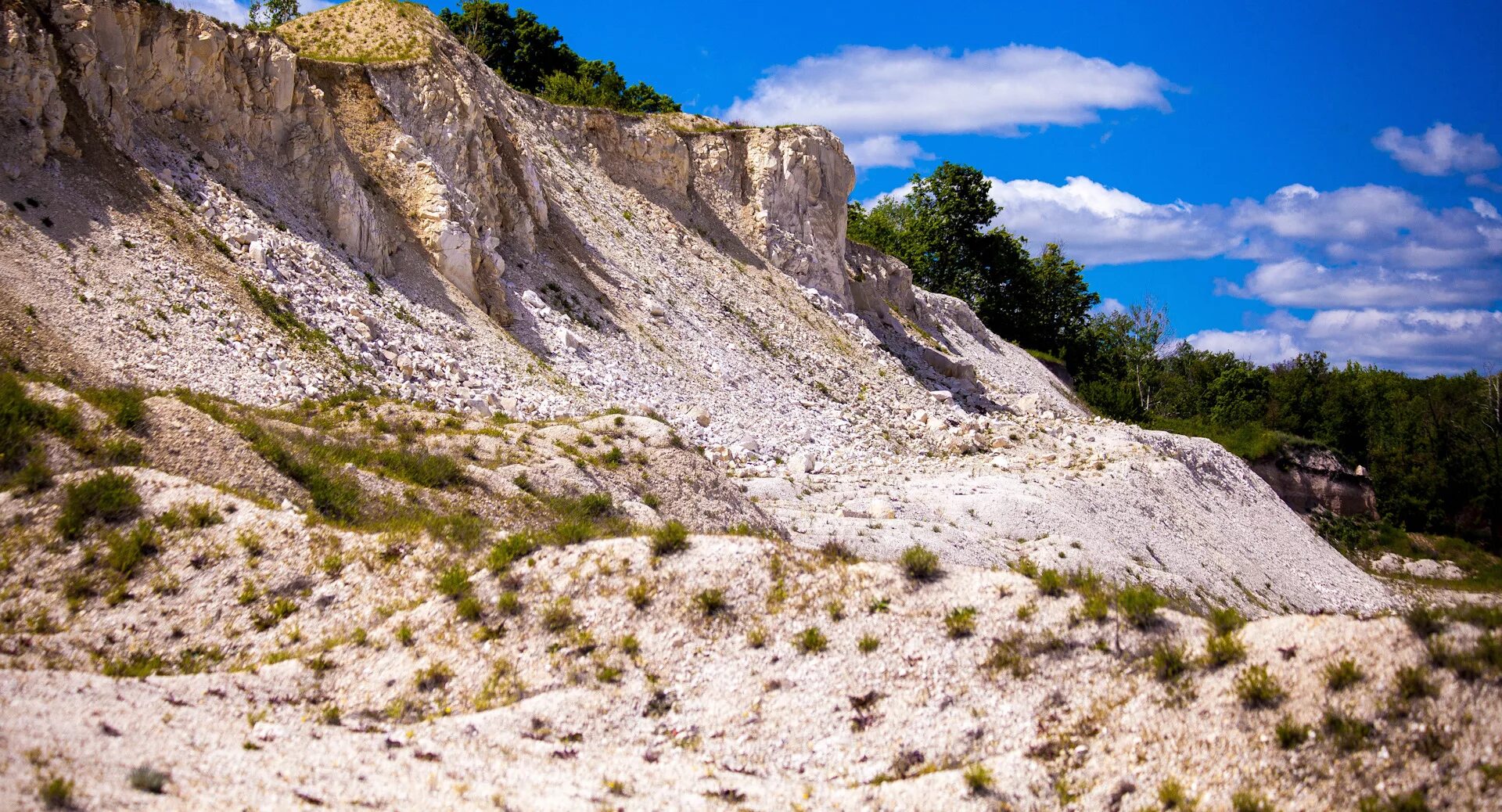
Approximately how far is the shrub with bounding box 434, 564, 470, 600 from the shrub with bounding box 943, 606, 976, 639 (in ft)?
14.3

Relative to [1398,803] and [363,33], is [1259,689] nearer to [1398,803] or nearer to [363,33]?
[1398,803]

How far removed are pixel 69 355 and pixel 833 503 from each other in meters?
13.9

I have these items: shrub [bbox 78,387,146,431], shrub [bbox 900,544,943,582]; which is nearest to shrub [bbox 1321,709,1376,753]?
shrub [bbox 900,544,943,582]

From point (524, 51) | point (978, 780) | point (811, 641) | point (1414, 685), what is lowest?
point (978, 780)

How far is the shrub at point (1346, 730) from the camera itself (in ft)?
20.4

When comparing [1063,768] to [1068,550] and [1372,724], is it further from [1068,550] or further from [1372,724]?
[1068,550]

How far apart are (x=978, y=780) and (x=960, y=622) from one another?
1.69 m

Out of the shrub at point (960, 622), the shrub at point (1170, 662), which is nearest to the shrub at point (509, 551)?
the shrub at point (960, 622)

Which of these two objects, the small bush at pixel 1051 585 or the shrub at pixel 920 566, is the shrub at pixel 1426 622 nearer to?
the small bush at pixel 1051 585

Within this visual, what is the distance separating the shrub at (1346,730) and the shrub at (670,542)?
17.8ft

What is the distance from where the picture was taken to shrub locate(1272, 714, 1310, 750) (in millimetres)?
6398

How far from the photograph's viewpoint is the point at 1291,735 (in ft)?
21.1

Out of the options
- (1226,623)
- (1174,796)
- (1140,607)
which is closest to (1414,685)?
(1226,623)

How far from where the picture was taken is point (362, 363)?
18859 millimetres
